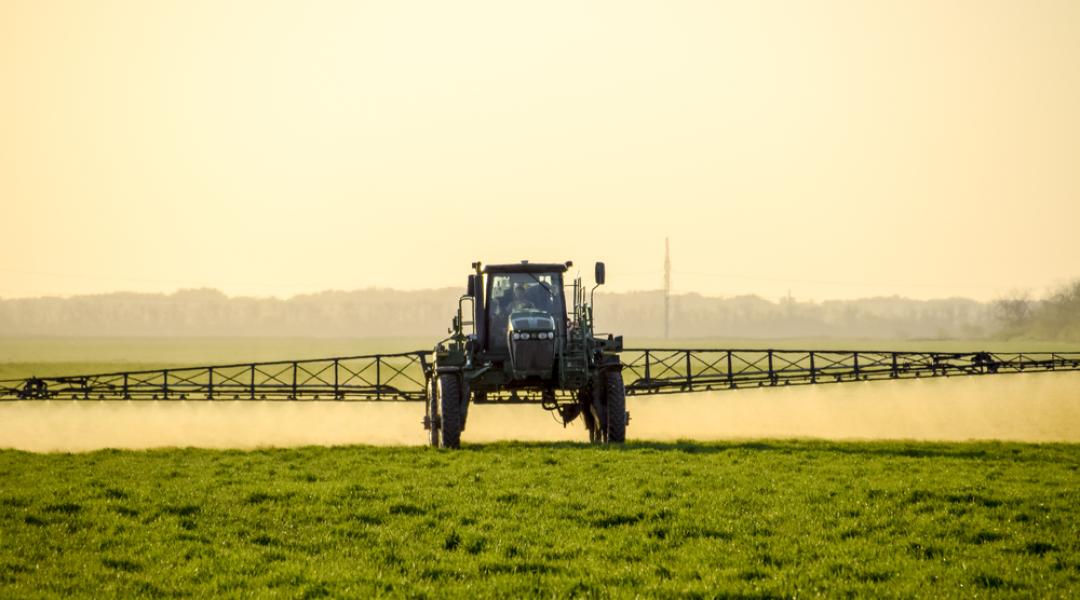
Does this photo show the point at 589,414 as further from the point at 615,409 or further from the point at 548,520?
the point at 548,520

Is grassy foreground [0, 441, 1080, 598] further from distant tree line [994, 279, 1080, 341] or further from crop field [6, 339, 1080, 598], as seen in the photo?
distant tree line [994, 279, 1080, 341]

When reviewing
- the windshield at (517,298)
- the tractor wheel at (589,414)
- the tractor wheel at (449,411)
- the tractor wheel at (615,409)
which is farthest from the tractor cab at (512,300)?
the tractor wheel at (589,414)

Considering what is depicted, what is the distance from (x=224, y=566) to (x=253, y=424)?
22370 mm

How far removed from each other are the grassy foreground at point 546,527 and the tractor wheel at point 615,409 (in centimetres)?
386

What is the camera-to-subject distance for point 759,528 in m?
12.4

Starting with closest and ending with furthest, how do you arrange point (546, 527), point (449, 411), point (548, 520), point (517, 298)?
point (546, 527) → point (548, 520) → point (449, 411) → point (517, 298)

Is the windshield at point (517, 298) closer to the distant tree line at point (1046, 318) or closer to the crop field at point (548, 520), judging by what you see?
the crop field at point (548, 520)

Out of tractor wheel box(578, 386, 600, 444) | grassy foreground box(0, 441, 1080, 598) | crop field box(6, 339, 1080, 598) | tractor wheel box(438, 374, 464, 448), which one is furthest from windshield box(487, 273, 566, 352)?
grassy foreground box(0, 441, 1080, 598)

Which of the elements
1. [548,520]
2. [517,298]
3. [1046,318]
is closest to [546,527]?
[548,520]

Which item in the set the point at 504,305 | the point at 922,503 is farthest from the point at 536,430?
the point at 922,503

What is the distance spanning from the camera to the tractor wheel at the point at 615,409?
75.9ft

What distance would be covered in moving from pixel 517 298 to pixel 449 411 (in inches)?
124

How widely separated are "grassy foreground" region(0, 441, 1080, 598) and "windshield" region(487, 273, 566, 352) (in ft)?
15.7

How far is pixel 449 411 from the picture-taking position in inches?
879
